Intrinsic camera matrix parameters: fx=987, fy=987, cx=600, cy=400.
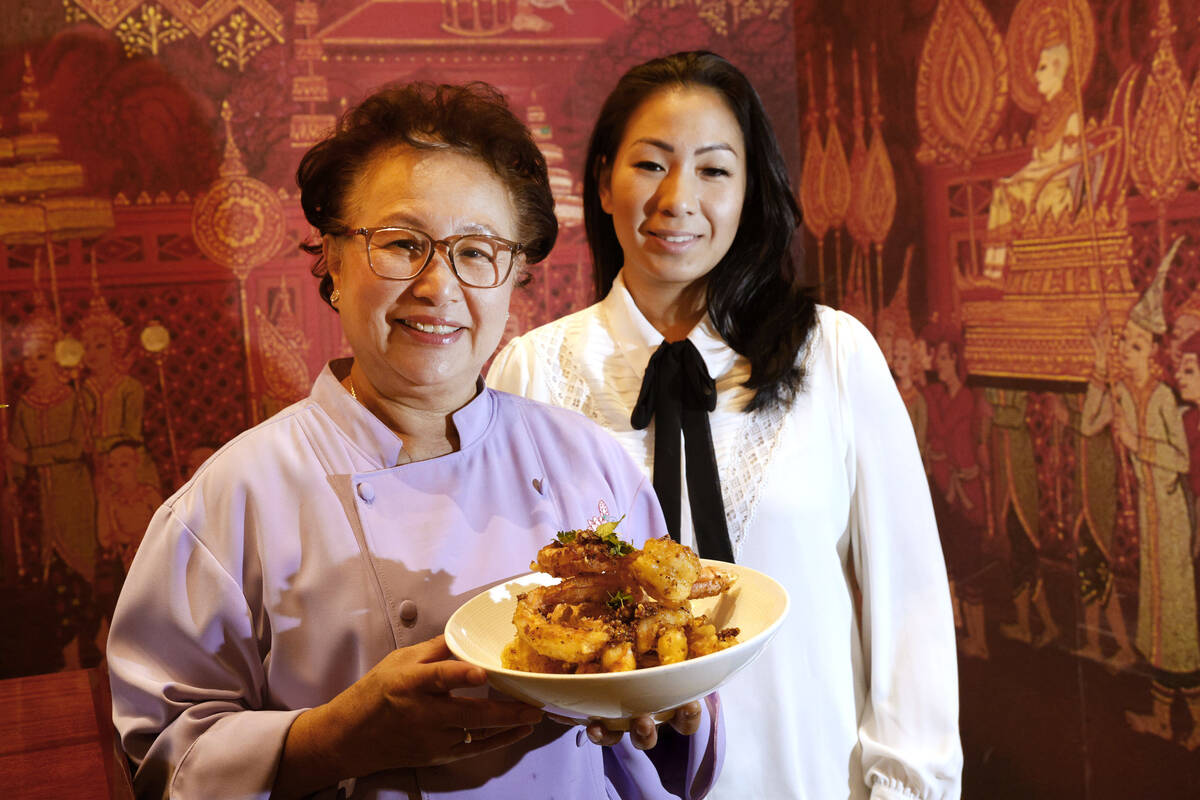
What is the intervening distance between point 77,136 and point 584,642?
2329mm

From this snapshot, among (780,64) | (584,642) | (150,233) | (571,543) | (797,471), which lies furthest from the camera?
(780,64)

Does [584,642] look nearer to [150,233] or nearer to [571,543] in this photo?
[571,543]

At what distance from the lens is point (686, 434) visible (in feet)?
6.13

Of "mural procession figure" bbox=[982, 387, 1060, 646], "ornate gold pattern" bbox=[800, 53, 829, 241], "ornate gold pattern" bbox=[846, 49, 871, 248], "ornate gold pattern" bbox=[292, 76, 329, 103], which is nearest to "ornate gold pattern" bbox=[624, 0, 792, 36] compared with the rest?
"ornate gold pattern" bbox=[800, 53, 829, 241]

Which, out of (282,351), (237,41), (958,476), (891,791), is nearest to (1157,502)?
(958,476)

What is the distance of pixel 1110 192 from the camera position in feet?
7.19

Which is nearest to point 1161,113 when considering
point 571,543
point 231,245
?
point 571,543

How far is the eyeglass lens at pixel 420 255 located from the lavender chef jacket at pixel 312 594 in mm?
206

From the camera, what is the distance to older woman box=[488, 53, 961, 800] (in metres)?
1.81

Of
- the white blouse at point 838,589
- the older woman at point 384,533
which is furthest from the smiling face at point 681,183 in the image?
the older woman at point 384,533

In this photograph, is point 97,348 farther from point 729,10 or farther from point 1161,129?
point 1161,129

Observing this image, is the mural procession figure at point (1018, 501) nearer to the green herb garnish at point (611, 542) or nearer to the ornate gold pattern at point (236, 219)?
the green herb garnish at point (611, 542)

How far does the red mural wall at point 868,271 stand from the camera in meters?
2.16

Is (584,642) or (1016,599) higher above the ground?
(584,642)
